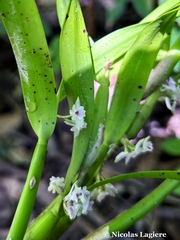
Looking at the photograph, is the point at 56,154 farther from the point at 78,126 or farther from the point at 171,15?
the point at 171,15

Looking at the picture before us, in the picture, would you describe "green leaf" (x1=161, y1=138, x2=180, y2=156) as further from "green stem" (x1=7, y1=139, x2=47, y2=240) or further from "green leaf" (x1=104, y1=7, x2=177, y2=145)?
"green stem" (x1=7, y1=139, x2=47, y2=240)

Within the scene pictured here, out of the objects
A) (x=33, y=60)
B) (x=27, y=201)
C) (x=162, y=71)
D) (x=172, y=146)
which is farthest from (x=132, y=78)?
(x=172, y=146)

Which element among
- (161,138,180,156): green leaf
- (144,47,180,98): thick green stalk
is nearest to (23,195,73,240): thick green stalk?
(144,47,180,98): thick green stalk

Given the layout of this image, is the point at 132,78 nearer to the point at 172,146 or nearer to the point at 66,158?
the point at 172,146

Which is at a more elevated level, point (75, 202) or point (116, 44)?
point (116, 44)

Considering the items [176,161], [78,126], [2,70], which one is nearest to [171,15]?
[78,126]

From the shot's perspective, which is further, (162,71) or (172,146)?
(172,146)
